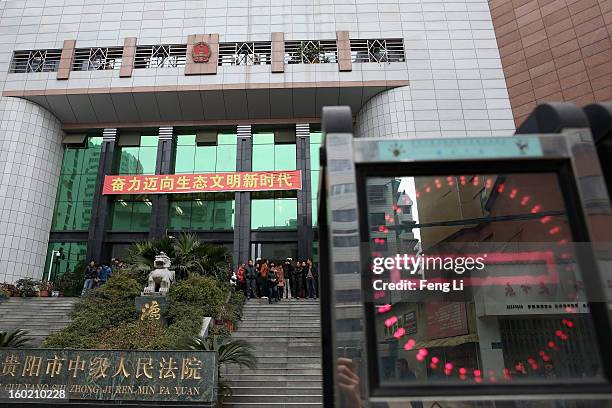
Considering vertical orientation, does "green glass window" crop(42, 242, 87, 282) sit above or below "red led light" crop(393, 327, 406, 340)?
above

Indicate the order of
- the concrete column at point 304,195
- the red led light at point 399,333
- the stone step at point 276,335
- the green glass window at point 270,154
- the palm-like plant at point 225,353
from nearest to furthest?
the red led light at point 399,333
the palm-like plant at point 225,353
the stone step at point 276,335
the concrete column at point 304,195
the green glass window at point 270,154

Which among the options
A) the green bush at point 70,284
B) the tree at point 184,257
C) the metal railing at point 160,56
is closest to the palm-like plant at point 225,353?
the tree at point 184,257

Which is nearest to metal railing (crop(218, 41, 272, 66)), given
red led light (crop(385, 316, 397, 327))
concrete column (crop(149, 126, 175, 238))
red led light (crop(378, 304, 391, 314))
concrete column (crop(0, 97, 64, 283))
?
concrete column (crop(149, 126, 175, 238))

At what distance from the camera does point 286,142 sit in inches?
1059

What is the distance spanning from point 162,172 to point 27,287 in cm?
925

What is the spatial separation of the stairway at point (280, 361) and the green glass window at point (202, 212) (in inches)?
414

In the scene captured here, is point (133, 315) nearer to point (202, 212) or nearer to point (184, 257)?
point (184, 257)

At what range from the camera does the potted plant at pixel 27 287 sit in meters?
19.3

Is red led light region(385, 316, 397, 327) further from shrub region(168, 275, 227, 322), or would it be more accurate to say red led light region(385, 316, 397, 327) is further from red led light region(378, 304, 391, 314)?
shrub region(168, 275, 227, 322)

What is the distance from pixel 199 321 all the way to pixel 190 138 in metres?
16.8

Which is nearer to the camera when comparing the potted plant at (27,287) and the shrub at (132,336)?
the shrub at (132,336)

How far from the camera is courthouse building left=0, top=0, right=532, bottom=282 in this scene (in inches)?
930

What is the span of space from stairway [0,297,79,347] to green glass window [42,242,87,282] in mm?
6499

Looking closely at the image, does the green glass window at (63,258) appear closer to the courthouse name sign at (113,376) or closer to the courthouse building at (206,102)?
the courthouse building at (206,102)
